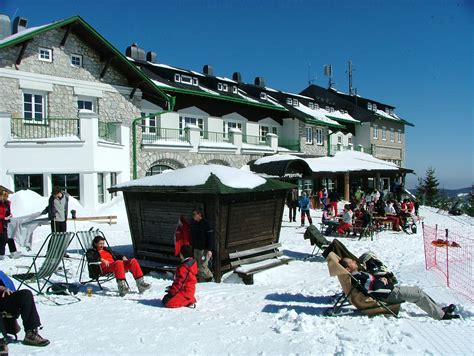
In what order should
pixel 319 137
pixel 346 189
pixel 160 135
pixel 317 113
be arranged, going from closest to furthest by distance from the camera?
pixel 160 135
pixel 346 189
pixel 319 137
pixel 317 113

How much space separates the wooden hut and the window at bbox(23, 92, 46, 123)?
9.67 metres

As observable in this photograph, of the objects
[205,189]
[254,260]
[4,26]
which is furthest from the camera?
[4,26]

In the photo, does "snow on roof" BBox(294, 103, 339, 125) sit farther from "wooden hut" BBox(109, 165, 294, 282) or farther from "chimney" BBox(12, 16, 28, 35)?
"wooden hut" BBox(109, 165, 294, 282)

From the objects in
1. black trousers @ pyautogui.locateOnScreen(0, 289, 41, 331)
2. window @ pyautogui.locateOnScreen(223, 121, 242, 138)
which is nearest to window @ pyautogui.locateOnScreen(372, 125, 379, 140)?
window @ pyautogui.locateOnScreen(223, 121, 242, 138)

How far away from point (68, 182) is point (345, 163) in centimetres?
1987

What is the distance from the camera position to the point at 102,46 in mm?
18672

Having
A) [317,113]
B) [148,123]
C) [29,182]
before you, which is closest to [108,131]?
[148,123]

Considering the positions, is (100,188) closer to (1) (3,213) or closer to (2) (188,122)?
(2) (188,122)

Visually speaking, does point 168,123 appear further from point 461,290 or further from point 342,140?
point 342,140

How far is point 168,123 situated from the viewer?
73.6 ft

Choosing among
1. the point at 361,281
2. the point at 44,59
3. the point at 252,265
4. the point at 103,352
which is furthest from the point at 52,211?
the point at 44,59

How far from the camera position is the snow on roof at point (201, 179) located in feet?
28.3

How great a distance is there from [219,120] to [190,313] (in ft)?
66.7

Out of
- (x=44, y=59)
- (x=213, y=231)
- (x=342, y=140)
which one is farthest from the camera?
(x=342, y=140)
